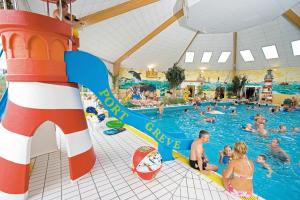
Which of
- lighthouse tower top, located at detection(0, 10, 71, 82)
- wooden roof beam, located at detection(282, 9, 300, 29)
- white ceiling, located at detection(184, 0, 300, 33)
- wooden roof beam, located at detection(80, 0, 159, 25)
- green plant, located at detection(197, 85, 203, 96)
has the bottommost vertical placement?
green plant, located at detection(197, 85, 203, 96)

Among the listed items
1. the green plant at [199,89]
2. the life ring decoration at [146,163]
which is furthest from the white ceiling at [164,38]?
the life ring decoration at [146,163]

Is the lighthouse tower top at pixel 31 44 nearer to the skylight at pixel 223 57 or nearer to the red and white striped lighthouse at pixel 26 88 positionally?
the red and white striped lighthouse at pixel 26 88

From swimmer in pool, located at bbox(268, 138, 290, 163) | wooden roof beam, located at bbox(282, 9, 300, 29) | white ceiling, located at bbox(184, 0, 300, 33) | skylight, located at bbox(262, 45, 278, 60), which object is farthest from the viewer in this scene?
skylight, located at bbox(262, 45, 278, 60)

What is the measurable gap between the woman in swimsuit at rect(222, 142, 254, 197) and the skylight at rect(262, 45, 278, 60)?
14.6m

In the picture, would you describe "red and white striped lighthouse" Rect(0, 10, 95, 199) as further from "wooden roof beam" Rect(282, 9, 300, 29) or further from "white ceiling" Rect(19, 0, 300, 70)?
"wooden roof beam" Rect(282, 9, 300, 29)

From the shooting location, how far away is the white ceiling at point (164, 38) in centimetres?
838

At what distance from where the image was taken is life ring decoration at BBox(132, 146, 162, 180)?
218 centimetres

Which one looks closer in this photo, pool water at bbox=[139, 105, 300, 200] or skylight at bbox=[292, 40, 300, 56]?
pool water at bbox=[139, 105, 300, 200]

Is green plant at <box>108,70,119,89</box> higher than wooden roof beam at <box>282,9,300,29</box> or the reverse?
the reverse

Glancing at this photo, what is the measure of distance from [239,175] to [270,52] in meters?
15.3

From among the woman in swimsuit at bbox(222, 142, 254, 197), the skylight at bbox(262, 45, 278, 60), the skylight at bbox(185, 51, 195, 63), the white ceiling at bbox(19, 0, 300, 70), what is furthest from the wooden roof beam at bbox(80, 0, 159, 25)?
the skylight at bbox(262, 45, 278, 60)

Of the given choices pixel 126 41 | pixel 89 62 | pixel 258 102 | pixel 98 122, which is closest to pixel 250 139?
pixel 98 122

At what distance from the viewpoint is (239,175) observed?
6.77 feet

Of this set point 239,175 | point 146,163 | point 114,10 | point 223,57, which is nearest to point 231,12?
point 114,10
